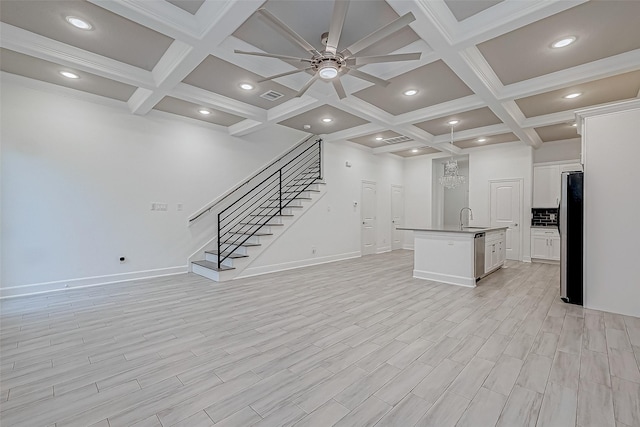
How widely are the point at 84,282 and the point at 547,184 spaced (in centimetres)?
1040

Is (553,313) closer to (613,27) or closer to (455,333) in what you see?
(455,333)

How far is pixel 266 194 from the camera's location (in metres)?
6.92

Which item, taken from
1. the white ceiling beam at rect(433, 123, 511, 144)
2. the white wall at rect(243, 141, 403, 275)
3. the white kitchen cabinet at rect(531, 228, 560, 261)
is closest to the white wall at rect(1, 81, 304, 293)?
the white wall at rect(243, 141, 403, 275)

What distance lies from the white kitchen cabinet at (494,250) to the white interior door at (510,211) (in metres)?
1.49

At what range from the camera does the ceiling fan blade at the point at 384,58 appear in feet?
8.91

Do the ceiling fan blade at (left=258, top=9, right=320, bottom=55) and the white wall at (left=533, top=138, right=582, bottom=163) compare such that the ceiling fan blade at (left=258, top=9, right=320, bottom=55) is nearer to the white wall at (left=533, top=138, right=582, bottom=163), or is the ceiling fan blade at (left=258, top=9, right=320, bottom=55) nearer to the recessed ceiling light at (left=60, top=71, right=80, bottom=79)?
the recessed ceiling light at (left=60, top=71, right=80, bottom=79)

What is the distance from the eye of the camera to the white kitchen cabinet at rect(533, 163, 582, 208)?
7105 mm

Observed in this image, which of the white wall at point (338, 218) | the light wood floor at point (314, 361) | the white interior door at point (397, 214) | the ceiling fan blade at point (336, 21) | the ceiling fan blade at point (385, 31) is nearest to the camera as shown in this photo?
the light wood floor at point (314, 361)

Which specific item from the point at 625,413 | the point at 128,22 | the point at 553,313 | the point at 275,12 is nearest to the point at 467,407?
the point at 625,413

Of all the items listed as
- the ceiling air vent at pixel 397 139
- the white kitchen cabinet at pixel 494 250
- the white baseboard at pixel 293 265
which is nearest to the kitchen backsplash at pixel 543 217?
the white kitchen cabinet at pixel 494 250

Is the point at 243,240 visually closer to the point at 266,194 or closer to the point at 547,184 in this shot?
the point at 266,194

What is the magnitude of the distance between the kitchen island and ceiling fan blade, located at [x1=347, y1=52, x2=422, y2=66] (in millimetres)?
3127

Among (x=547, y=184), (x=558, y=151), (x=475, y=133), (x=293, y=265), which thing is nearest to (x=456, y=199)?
(x=547, y=184)

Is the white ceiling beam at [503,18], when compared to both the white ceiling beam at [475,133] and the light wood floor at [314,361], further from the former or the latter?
the white ceiling beam at [475,133]
